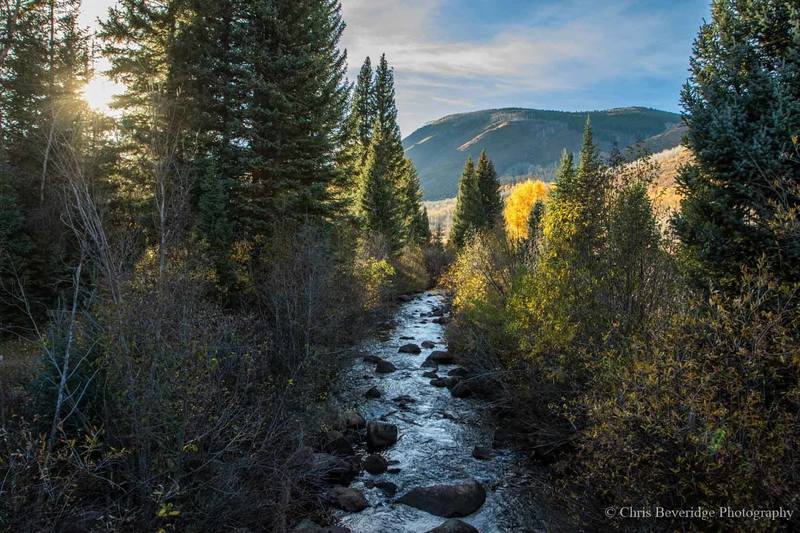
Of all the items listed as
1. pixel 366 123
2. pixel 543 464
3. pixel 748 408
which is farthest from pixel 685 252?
pixel 366 123

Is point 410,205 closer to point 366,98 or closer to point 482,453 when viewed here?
point 366,98

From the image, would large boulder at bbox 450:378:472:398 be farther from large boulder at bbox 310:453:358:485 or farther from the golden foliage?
the golden foliage

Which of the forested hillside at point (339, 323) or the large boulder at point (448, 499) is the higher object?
the forested hillside at point (339, 323)

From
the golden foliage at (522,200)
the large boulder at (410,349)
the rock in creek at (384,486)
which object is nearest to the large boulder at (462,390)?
the large boulder at (410,349)

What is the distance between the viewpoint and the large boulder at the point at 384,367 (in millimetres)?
16828

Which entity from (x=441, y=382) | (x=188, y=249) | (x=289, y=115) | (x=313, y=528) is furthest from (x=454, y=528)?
(x=289, y=115)

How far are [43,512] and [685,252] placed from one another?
10191 millimetres

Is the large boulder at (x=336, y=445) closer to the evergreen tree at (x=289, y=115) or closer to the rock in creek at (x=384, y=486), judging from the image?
the rock in creek at (x=384, y=486)

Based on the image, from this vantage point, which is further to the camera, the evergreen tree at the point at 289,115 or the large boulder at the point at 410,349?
the large boulder at the point at 410,349

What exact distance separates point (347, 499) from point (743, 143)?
9104 millimetres

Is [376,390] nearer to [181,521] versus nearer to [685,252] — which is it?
[181,521]

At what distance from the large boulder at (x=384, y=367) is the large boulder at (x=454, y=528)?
9.21 m

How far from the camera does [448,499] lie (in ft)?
27.9

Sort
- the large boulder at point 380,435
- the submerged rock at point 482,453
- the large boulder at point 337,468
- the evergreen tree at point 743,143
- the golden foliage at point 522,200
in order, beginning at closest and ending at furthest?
the evergreen tree at point 743,143, the large boulder at point 337,468, the submerged rock at point 482,453, the large boulder at point 380,435, the golden foliage at point 522,200
